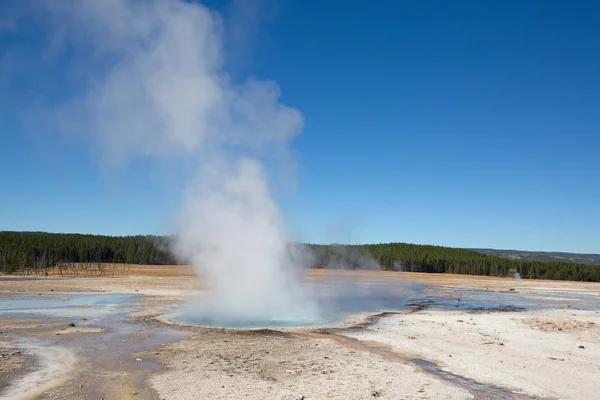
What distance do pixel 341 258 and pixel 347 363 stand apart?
78573 millimetres

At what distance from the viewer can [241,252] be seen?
26.8 metres

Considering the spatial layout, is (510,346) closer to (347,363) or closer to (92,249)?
(347,363)

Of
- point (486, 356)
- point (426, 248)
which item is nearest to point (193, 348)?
point (486, 356)

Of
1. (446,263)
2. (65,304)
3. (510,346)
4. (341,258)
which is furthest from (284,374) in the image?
(446,263)

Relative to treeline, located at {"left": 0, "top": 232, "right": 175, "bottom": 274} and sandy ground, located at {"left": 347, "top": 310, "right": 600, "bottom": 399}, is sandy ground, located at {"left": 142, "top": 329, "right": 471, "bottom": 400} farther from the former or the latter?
treeline, located at {"left": 0, "top": 232, "right": 175, "bottom": 274}

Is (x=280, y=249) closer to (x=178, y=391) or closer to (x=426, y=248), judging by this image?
(x=178, y=391)

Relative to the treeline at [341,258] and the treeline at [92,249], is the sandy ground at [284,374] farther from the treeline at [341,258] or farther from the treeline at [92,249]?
the treeline at [92,249]

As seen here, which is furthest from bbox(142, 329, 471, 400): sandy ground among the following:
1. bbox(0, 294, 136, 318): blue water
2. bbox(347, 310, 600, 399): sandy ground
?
bbox(0, 294, 136, 318): blue water

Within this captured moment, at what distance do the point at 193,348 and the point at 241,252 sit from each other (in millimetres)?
11423

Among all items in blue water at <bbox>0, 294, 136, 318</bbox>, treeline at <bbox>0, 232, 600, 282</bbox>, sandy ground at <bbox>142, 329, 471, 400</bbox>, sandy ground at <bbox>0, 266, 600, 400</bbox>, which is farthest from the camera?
treeline at <bbox>0, 232, 600, 282</bbox>

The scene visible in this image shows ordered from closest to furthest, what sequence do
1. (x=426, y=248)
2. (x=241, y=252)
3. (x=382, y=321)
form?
(x=382, y=321)
(x=241, y=252)
(x=426, y=248)

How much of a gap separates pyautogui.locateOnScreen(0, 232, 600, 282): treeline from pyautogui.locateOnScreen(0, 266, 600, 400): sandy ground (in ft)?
222

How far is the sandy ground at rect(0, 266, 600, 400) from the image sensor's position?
10.8m

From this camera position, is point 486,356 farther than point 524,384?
Yes
